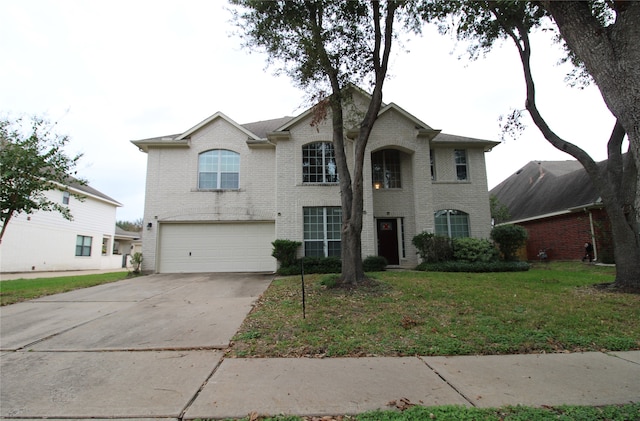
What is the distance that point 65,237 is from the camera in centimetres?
2005

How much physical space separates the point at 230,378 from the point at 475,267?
10664 millimetres

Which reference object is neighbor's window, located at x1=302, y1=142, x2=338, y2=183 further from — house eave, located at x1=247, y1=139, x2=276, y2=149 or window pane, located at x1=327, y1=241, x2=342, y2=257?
window pane, located at x1=327, y1=241, x2=342, y2=257

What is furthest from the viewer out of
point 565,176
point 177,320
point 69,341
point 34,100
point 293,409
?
point 565,176

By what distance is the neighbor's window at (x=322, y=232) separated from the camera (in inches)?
503

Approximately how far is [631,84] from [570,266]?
1350 cm

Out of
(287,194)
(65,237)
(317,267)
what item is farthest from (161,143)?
(65,237)

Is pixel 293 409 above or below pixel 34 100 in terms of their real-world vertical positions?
below

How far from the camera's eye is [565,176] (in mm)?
19125

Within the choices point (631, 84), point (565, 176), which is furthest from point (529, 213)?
point (631, 84)

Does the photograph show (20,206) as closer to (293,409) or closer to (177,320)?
(177,320)

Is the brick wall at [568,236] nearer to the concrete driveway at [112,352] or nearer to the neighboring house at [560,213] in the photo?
the neighboring house at [560,213]

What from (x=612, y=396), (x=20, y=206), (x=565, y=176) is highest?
(x=565, y=176)

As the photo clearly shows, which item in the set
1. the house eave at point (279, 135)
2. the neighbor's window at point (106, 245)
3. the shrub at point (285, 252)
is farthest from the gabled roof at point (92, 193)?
the shrub at point (285, 252)

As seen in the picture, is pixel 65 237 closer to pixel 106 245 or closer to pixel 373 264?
pixel 106 245
